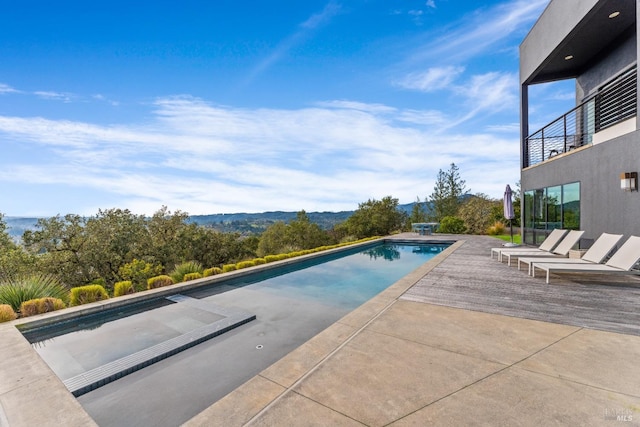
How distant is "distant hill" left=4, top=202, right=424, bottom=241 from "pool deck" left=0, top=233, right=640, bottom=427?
10.2m

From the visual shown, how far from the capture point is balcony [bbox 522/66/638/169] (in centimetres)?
677

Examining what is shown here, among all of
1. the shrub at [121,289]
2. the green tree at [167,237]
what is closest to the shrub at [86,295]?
the shrub at [121,289]

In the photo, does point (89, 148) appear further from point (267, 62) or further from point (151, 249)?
point (267, 62)

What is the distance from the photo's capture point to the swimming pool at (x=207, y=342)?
258cm

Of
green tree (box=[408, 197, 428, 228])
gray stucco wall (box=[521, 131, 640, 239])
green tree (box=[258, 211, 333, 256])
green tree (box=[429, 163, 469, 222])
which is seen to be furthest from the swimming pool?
green tree (box=[429, 163, 469, 222])

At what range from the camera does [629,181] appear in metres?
5.63

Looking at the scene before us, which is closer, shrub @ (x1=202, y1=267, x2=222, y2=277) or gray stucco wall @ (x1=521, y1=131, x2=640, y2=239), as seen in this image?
gray stucco wall @ (x1=521, y1=131, x2=640, y2=239)

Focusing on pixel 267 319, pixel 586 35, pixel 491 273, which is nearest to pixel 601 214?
pixel 491 273

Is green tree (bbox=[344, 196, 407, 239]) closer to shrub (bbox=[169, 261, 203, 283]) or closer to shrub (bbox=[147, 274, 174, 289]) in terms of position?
shrub (bbox=[169, 261, 203, 283])

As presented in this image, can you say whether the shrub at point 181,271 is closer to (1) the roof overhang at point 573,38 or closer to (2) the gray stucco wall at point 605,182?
(2) the gray stucco wall at point 605,182

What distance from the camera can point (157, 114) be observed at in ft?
41.9

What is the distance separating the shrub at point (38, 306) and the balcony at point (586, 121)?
11.4 metres

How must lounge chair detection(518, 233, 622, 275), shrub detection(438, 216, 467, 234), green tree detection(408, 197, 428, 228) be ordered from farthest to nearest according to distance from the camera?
green tree detection(408, 197, 428, 228)
shrub detection(438, 216, 467, 234)
lounge chair detection(518, 233, 622, 275)

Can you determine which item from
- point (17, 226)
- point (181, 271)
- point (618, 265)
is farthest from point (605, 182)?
point (17, 226)
